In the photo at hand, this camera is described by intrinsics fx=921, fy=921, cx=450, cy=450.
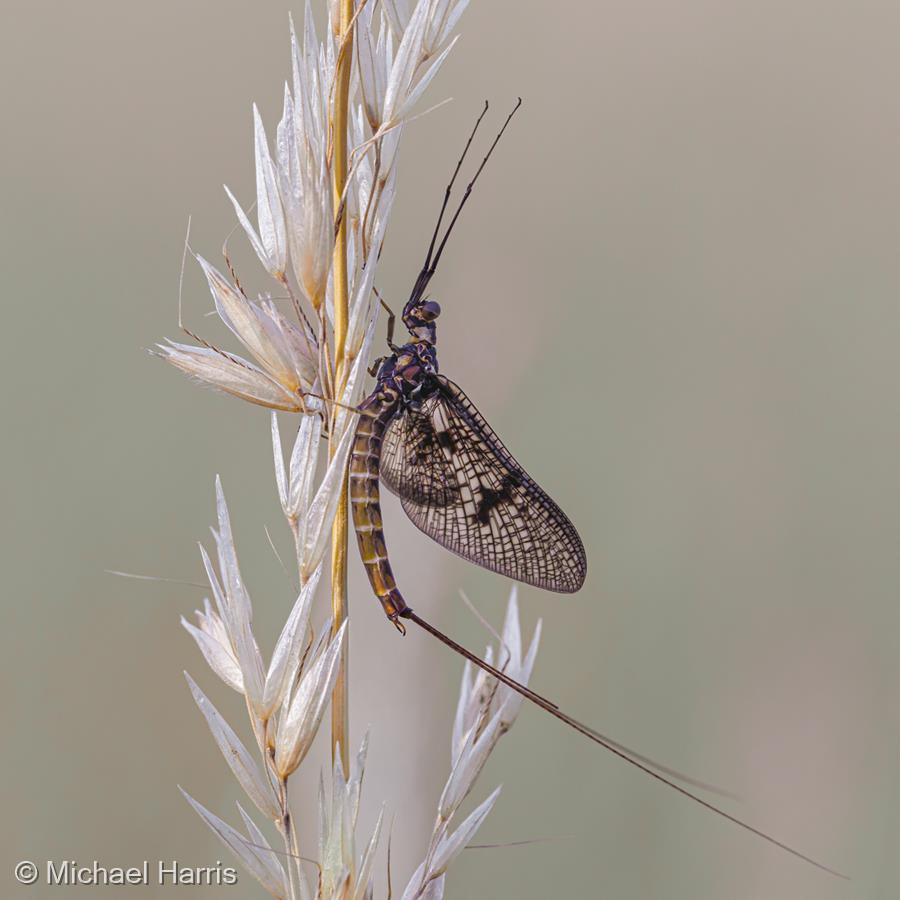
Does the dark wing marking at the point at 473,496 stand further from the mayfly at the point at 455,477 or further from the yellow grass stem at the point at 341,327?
the yellow grass stem at the point at 341,327

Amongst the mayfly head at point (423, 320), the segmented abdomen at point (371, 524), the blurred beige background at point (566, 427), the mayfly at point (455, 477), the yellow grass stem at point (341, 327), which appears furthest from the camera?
the blurred beige background at point (566, 427)

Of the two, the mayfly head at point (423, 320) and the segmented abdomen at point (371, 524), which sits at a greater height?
the mayfly head at point (423, 320)

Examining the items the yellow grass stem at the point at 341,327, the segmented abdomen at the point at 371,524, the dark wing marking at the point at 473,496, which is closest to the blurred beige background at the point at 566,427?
the dark wing marking at the point at 473,496

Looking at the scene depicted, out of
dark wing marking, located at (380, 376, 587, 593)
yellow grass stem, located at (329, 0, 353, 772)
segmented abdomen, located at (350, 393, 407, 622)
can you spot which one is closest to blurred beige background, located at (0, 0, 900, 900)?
dark wing marking, located at (380, 376, 587, 593)

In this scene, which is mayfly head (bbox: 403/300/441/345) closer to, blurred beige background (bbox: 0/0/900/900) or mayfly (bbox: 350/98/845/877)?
mayfly (bbox: 350/98/845/877)

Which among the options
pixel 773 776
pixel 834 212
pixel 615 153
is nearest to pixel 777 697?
pixel 773 776

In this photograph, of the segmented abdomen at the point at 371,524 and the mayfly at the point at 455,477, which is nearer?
the segmented abdomen at the point at 371,524

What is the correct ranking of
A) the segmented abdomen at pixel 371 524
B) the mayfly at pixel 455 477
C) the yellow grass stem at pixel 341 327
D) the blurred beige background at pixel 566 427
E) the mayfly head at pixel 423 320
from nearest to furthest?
1. the yellow grass stem at pixel 341 327
2. the segmented abdomen at pixel 371 524
3. the mayfly at pixel 455 477
4. the mayfly head at pixel 423 320
5. the blurred beige background at pixel 566 427

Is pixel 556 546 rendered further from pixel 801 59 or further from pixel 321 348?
pixel 801 59
